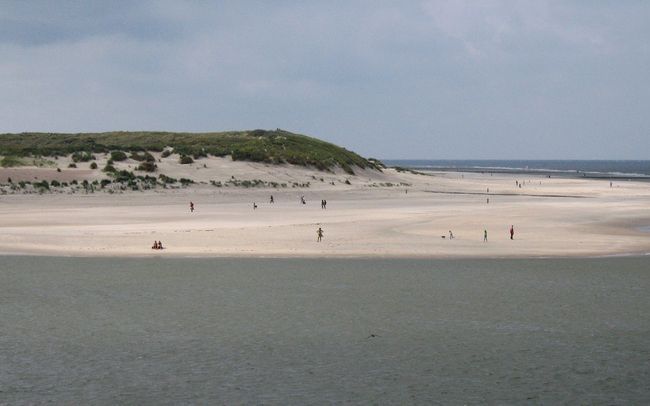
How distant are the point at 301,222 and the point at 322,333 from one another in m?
26.2

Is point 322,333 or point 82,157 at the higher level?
point 82,157

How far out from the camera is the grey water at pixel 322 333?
1528 cm

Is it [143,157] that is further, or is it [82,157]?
[143,157]

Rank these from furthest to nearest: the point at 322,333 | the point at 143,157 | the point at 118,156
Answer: the point at 143,157 → the point at 118,156 → the point at 322,333

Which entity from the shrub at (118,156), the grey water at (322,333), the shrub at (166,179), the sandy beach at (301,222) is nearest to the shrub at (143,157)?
the shrub at (118,156)

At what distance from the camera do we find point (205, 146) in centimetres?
10000

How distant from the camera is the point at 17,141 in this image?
383 ft

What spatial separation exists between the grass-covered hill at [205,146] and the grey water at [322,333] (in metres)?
56.4

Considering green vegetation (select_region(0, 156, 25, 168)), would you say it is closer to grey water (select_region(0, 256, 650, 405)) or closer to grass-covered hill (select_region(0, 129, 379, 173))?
grass-covered hill (select_region(0, 129, 379, 173))

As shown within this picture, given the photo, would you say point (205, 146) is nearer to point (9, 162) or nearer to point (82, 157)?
point (82, 157)

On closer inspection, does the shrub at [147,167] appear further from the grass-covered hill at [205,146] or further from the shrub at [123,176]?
the grass-covered hill at [205,146]

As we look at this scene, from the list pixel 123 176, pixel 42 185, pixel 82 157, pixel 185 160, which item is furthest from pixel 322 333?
pixel 82 157

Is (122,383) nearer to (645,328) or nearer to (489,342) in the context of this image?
(489,342)

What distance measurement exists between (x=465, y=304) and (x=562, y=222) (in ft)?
86.2
